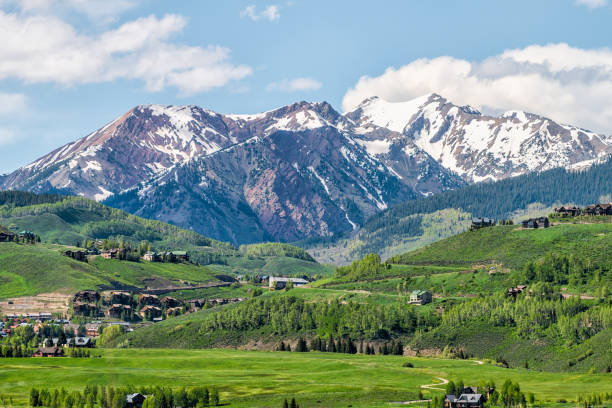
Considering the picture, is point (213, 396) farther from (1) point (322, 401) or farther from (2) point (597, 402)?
(2) point (597, 402)

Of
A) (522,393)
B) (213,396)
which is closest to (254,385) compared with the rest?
(213,396)

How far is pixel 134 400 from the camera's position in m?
171

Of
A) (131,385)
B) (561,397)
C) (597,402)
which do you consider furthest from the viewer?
(131,385)

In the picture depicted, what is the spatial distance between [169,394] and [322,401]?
92.3 feet

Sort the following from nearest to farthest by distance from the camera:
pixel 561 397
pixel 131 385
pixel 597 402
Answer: pixel 597 402 → pixel 561 397 → pixel 131 385

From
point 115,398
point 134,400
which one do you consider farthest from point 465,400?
point 115,398

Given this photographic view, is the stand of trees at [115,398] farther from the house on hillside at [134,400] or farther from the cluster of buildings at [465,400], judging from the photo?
the cluster of buildings at [465,400]

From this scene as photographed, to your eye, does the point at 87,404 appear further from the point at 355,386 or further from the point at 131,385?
the point at 355,386

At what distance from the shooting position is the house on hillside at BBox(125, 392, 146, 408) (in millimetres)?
170875

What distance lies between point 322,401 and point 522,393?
3586cm

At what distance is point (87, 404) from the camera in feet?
548

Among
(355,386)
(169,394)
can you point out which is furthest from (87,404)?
(355,386)

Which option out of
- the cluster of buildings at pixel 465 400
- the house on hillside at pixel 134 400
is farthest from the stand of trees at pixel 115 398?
the cluster of buildings at pixel 465 400

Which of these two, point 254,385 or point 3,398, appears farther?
point 254,385
